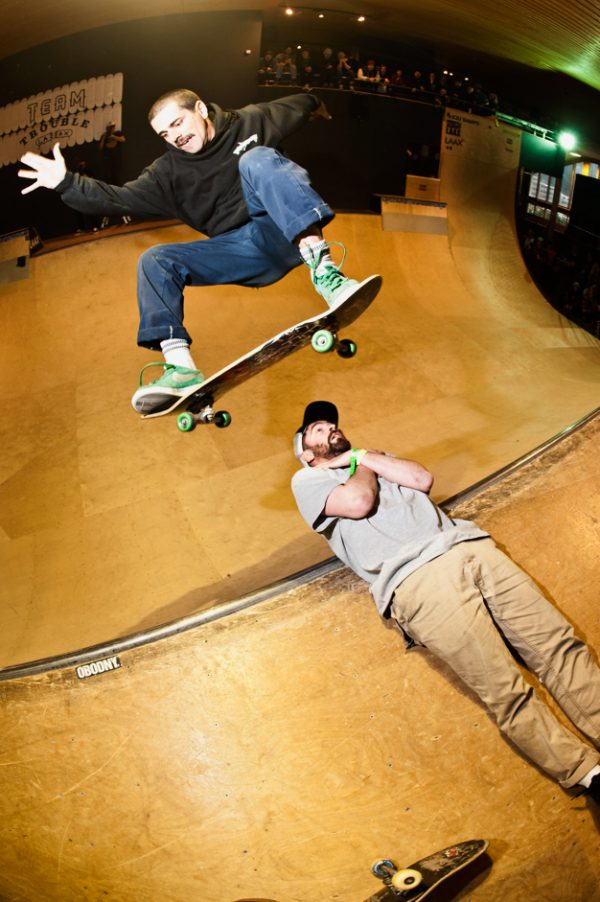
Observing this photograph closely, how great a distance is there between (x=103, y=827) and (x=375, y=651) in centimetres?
156

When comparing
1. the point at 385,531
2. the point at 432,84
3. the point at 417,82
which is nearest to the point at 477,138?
the point at 432,84

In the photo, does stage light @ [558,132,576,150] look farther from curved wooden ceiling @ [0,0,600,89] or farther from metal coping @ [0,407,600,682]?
metal coping @ [0,407,600,682]

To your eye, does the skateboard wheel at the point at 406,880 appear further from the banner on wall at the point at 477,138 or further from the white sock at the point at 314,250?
the banner on wall at the point at 477,138

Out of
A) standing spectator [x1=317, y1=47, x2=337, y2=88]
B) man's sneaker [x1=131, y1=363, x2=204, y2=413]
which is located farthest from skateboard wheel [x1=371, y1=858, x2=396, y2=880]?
standing spectator [x1=317, y1=47, x2=337, y2=88]

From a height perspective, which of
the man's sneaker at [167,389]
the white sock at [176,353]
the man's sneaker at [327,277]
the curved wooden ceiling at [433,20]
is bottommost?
the man's sneaker at [167,389]

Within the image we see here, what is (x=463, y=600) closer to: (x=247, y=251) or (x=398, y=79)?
(x=247, y=251)

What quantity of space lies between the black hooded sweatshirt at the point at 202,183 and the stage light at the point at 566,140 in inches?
98.2

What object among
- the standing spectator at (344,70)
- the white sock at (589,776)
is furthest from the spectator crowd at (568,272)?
the white sock at (589,776)

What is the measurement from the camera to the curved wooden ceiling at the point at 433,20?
3.55 metres

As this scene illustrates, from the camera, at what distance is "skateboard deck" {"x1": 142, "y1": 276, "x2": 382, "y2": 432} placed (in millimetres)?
2998

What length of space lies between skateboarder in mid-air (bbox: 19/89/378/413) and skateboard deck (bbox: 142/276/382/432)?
0.32ft

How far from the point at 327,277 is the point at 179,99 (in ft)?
4.63

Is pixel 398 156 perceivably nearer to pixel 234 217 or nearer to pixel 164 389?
pixel 234 217

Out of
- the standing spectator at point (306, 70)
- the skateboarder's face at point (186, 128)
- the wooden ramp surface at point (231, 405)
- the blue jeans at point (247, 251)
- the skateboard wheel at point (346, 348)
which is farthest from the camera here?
the wooden ramp surface at point (231, 405)
